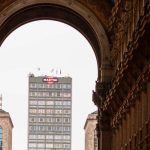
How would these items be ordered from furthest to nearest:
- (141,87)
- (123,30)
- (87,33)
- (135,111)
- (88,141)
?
(88,141)
(87,33)
(123,30)
(135,111)
(141,87)

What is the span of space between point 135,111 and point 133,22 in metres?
5.97

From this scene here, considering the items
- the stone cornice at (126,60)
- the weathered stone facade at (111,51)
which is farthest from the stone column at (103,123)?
the stone cornice at (126,60)

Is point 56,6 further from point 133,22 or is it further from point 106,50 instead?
point 133,22

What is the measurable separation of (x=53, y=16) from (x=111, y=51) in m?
6.82

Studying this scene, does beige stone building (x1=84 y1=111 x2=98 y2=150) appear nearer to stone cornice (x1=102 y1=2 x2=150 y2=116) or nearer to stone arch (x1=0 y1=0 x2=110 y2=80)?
stone arch (x1=0 y1=0 x2=110 y2=80)

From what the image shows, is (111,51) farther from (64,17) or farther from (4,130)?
(4,130)

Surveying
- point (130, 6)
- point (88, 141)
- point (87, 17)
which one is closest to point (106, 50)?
point (87, 17)

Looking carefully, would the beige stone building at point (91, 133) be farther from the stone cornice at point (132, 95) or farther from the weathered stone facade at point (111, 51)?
the stone cornice at point (132, 95)

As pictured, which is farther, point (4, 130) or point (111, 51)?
point (4, 130)

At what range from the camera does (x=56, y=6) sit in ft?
262

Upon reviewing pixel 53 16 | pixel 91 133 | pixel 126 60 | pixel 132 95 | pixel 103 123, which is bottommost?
pixel 132 95

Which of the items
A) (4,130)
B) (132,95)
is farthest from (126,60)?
(4,130)

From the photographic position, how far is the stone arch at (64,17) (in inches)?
3061

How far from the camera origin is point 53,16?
82.1 m
